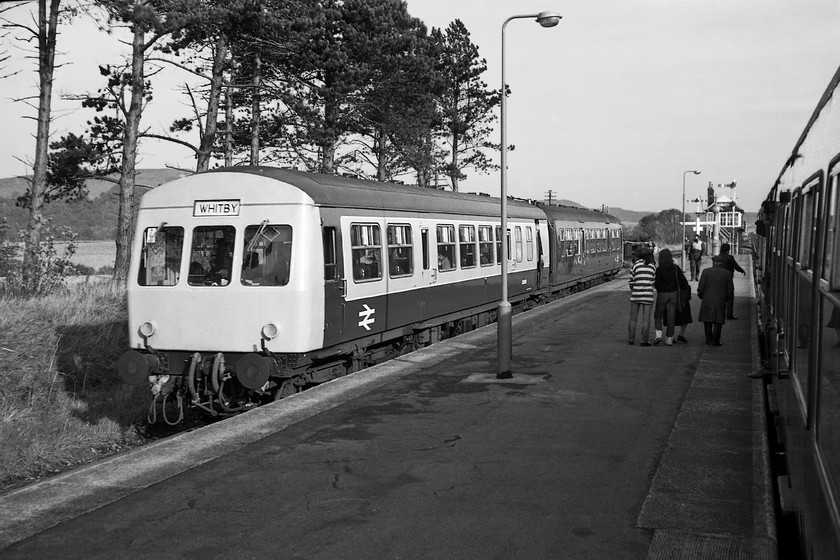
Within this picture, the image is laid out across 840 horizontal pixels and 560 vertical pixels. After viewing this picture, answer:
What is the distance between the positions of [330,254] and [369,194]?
1.83 metres

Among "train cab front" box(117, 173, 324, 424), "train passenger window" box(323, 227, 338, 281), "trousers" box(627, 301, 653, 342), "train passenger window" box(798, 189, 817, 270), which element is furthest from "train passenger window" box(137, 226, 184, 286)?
"trousers" box(627, 301, 653, 342)

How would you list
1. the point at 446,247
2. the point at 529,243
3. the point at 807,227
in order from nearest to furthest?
the point at 807,227 → the point at 446,247 → the point at 529,243

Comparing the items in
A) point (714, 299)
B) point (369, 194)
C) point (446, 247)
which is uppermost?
point (369, 194)

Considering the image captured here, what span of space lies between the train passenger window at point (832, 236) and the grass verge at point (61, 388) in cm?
801

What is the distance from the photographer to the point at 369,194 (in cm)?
1261

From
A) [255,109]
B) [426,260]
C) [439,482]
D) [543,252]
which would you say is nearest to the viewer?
[439,482]

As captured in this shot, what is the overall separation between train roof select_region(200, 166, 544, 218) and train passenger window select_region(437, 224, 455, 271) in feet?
1.12

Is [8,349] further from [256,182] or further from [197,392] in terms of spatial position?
[256,182]

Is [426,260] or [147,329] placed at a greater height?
[426,260]

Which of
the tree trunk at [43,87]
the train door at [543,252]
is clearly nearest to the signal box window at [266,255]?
the tree trunk at [43,87]

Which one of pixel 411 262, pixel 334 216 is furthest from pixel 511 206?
pixel 334 216

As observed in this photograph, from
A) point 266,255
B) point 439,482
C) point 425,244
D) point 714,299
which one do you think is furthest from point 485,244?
point 439,482

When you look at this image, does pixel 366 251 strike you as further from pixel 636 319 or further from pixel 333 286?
pixel 636 319

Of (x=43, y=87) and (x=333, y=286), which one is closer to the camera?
(x=333, y=286)
